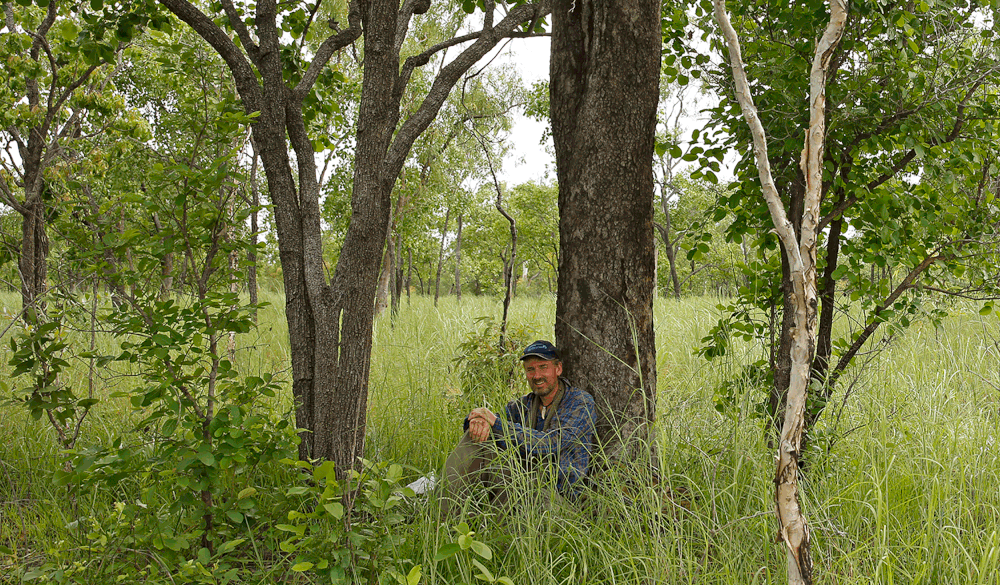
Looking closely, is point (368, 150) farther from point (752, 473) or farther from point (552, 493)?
point (752, 473)

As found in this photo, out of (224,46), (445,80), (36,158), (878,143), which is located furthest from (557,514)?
(36,158)

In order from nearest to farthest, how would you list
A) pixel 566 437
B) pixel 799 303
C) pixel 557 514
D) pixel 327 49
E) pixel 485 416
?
pixel 799 303 < pixel 557 514 < pixel 566 437 < pixel 485 416 < pixel 327 49

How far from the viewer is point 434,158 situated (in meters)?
14.3

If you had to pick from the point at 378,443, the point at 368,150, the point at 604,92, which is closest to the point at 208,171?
the point at 368,150

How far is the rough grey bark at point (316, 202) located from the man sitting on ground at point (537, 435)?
566mm

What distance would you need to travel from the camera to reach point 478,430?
3039 millimetres

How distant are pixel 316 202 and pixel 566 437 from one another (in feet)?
6.12

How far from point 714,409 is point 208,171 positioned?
3.02 metres

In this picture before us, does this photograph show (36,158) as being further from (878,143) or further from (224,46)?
(878,143)

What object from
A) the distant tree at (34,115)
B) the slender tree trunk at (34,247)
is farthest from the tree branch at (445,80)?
the slender tree trunk at (34,247)

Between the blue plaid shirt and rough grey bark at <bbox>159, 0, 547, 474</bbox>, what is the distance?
0.81m

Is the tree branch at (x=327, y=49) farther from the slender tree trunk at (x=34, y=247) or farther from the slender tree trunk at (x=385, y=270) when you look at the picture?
the slender tree trunk at (x=385, y=270)

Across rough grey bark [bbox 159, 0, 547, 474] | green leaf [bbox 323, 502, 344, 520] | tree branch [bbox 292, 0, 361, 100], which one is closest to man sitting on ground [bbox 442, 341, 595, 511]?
rough grey bark [bbox 159, 0, 547, 474]

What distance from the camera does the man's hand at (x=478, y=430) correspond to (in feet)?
9.95
